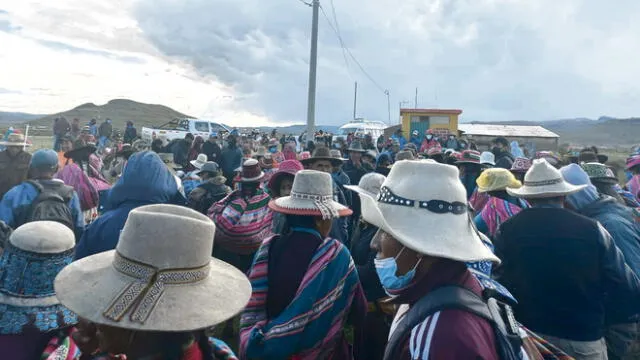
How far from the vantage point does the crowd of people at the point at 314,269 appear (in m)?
1.66

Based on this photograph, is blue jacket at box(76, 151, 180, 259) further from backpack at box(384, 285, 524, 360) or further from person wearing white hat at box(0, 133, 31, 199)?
person wearing white hat at box(0, 133, 31, 199)

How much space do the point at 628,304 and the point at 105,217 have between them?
402cm

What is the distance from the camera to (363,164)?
30.1ft

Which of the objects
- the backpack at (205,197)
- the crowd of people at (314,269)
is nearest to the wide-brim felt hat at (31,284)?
the crowd of people at (314,269)

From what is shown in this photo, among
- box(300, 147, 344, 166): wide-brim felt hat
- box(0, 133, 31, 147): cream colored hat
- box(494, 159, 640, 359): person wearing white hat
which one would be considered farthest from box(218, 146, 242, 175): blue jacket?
box(494, 159, 640, 359): person wearing white hat

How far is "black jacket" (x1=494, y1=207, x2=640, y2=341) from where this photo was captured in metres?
3.19

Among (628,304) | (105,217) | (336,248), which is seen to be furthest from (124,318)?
(628,304)

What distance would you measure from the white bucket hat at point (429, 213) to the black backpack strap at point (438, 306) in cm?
17

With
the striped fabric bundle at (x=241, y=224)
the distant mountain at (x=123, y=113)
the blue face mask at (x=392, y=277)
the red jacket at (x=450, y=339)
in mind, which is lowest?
the striped fabric bundle at (x=241, y=224)

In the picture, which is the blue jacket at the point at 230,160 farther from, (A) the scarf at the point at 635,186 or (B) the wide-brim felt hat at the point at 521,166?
(A) the scarf at the point at 635,186

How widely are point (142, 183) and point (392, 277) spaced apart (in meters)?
2.48

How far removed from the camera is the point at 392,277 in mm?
2072

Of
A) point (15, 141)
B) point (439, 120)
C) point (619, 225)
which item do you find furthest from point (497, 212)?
point (439, 120)

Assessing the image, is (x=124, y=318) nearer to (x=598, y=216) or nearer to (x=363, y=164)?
(x=598, y=216)
